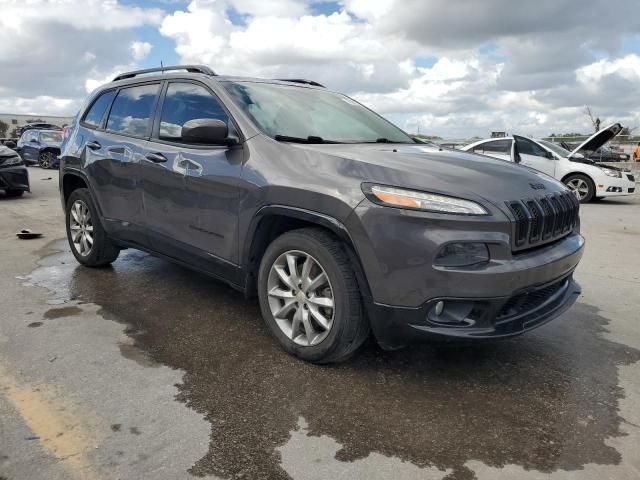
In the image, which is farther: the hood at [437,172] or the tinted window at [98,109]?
the tinted window at [98,109]

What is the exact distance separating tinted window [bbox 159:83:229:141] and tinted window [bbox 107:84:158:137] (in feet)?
0.73

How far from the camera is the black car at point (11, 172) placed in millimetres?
10508

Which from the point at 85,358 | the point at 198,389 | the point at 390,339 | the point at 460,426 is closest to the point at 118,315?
the point at 85,358

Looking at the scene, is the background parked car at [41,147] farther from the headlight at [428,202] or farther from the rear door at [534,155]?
the headlight at [428,202]

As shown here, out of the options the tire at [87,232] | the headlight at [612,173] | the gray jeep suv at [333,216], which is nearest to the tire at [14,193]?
the tire at [87,232]

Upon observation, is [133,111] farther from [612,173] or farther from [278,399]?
[612,173]

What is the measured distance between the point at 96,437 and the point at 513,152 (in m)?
11.3

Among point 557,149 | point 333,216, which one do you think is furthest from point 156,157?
point 557,149

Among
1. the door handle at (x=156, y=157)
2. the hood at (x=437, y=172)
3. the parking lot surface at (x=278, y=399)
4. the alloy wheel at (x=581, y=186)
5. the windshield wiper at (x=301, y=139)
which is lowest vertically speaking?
the parking lot surface at (x=278, y=399)

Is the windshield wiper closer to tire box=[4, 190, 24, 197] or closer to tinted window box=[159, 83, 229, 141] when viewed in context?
tinted window box=[159, 83, 229, 141]

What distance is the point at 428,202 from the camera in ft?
8.85

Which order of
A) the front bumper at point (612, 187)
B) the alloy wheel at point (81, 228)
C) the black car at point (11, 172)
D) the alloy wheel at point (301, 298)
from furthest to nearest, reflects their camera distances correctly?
the front bumper at point (612, 187)
the black car at point (11, 172)
the alloy wheel at point (81, 228)
the alloy wheel at point (301, 298)

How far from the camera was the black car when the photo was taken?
10508 mm

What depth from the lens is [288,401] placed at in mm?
2824
